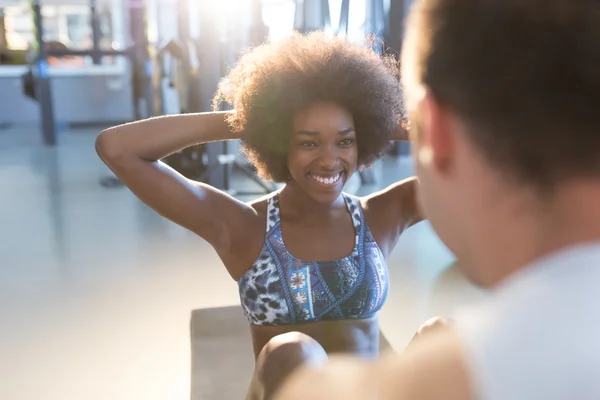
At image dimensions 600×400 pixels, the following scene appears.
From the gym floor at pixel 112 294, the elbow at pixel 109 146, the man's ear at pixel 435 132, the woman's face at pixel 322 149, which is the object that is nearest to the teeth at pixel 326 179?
the woman's face at pixel 322 149

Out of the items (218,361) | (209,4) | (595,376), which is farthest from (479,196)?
(209,4)

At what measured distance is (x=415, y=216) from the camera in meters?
1.39

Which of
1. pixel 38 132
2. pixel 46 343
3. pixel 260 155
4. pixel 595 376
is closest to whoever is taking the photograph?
pixel 595 376

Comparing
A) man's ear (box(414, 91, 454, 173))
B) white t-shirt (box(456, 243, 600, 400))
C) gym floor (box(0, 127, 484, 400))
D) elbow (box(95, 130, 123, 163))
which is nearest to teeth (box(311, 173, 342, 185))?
elbow (box(95, 130, 123, 163))

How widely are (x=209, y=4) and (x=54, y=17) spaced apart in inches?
198

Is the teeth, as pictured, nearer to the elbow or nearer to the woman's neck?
the woman's neck

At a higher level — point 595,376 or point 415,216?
point 595,376

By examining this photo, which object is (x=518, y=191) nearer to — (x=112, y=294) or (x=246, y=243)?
(x=246, y=243)

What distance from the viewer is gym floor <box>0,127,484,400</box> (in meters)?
2.10

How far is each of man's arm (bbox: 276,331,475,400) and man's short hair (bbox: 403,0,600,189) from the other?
5.4 inches

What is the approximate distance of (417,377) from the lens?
0.40 metres

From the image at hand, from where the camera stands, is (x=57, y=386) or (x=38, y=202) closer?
(x=57, y=386)

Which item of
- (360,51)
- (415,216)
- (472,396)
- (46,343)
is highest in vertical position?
(360,51)

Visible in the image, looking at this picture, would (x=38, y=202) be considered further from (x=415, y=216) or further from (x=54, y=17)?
(x=54, y=17)
